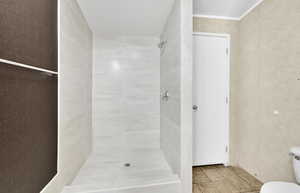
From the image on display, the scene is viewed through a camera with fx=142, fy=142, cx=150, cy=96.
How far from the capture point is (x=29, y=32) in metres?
0.93

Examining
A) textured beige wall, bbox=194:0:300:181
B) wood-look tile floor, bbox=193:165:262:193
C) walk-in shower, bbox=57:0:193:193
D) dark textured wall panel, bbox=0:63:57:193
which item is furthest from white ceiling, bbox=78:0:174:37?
wood-look tile floor, bbox=193:165:262:193

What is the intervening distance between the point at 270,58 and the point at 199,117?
125 centimetres

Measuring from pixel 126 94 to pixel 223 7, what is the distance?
2.09 meters

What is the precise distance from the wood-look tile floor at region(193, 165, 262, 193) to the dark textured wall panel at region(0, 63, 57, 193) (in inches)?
68.4

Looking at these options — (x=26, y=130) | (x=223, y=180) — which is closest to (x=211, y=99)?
(x=223, y=180)

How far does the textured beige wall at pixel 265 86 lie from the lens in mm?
1658

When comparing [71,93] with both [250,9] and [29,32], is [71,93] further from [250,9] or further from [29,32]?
[250,9]

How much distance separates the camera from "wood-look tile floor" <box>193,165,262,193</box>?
1.84 metres

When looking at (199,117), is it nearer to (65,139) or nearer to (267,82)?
(267,82)

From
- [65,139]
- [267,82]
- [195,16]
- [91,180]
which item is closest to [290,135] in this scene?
[267,82]

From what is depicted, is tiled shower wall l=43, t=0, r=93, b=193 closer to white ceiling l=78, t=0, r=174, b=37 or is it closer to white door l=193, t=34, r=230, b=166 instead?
white ceiling l=78, t=0, r=174, b=37

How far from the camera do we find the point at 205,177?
6.94 ft

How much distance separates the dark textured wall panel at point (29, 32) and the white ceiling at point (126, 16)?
2.21 feet

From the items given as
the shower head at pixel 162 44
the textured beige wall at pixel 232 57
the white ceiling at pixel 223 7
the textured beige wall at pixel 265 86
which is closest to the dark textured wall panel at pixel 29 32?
the shower head at pixel 162 44
